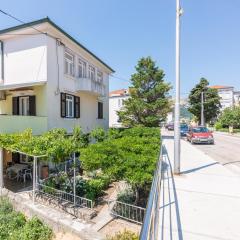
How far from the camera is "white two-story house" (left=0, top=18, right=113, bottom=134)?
12.5 meters

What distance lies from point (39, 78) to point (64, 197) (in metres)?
7.36

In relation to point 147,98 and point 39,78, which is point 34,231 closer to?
point 39,78

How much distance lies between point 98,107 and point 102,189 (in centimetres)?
1219

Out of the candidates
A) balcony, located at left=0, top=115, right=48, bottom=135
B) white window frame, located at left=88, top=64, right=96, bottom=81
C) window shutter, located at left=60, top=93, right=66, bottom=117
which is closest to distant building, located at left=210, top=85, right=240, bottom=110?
white window frame, located at left=88, top=64, right=96, bottom=81

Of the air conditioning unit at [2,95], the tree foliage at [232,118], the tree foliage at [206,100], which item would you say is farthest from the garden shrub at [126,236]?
the tree foliage at [206,100]

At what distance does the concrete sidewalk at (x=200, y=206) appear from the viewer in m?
4.53

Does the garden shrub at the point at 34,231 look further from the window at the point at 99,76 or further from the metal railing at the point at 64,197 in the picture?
the window at the point at 99,76

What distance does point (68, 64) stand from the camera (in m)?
15.5

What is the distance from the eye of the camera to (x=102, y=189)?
10.7m

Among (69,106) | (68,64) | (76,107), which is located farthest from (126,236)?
(68,64)

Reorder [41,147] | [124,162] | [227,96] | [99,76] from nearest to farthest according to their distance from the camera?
[124,162]
[41,147]
[99,76]
[227,96]

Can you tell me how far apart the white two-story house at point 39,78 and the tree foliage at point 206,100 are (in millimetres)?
38917

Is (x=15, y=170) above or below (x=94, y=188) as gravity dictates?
A: above

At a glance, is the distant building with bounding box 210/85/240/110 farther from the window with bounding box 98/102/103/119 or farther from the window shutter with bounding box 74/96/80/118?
the window shutter with bounding box 74/96/80/118
